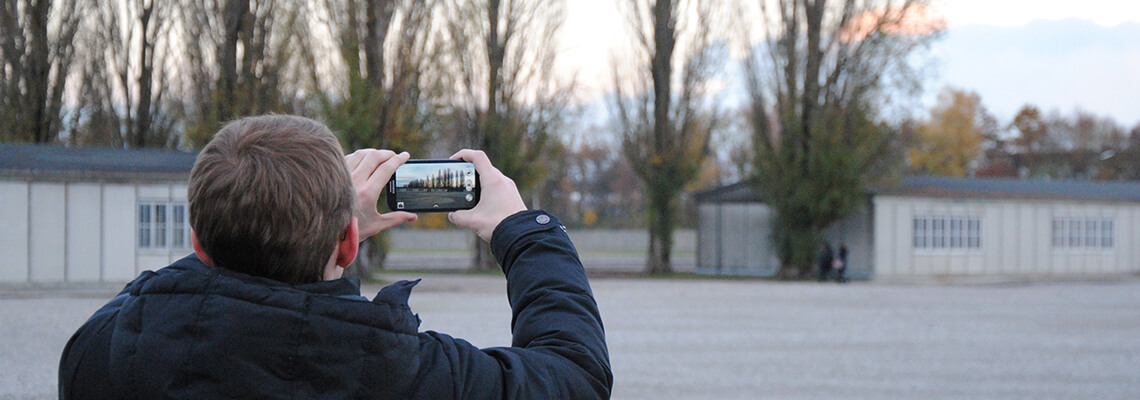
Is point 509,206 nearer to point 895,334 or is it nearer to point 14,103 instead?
point 895,334

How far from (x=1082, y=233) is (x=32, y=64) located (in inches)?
1259

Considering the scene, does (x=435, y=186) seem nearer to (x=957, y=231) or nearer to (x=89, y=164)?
(x=89, y=164)

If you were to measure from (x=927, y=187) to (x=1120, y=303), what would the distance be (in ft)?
39.2

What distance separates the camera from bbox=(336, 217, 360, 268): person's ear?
159cm

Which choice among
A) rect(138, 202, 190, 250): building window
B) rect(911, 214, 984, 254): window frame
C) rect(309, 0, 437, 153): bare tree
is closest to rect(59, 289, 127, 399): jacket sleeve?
rect(138, 202, 190, 250): building window

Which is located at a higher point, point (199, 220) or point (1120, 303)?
point (199, 220)

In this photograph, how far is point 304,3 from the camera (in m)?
24.5

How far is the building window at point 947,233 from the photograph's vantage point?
3041 cm

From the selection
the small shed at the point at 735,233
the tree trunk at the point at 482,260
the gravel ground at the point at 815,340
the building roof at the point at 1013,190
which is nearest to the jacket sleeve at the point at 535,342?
the gravel ground at the point at 815,340

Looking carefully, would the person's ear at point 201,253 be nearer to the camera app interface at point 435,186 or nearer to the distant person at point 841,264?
the camera app interface at point 435,186

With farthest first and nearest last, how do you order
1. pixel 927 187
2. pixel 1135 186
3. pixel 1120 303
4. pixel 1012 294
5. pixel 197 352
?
pixel 1135 186
pixel 927 187
pixel 1012 294
pixel 1120 303
pixel 197 352

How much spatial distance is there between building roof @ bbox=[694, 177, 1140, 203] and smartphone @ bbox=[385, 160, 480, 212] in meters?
29.3

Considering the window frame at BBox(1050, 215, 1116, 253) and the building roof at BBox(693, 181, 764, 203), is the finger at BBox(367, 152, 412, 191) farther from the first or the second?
the window frame at BBox(1050, 215, 1116, 253)

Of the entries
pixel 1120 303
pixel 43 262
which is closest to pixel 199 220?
pixel 43 262
